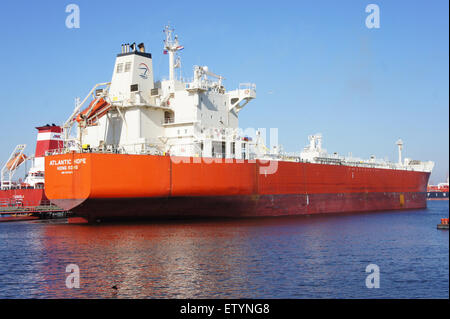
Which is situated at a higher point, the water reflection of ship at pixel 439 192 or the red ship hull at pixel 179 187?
the red ship hull at pixel 179 187

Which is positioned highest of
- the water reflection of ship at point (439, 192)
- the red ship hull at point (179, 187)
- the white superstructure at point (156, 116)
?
the white superstructure at point (156, 116)

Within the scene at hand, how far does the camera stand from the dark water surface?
1034cm

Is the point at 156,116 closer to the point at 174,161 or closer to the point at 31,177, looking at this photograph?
the point at 174,161

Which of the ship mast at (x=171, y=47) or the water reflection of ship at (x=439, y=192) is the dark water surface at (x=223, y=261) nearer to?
the ship mast at (x=171, y=47)

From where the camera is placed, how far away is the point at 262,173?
25.3 metres

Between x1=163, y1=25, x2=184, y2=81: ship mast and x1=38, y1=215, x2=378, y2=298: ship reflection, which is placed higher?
x1=163, y1=25, x2=184, y2=81: ship mast

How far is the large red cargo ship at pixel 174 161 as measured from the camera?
67.5 ft

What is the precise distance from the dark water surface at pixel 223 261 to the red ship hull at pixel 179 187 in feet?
3.87

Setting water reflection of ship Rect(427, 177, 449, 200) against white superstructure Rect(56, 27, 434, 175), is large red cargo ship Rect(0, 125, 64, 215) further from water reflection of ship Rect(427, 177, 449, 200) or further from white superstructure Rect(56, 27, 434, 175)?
water reflection of ship Rect(427, 177, 449, 200)

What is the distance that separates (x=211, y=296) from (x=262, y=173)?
15.7 metres

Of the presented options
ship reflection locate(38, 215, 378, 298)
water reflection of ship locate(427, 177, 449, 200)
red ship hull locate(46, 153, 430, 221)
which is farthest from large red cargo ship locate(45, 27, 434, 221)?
water reflection of ship locate(427, 177, 449, 200)

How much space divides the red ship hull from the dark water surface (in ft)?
3.87

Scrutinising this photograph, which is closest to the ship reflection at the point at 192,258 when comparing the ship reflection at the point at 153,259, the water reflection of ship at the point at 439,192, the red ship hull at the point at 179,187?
the ship reflection at the point at 153,259

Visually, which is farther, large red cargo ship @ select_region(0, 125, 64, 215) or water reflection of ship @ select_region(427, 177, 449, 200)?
water reflection of ship @ select_region(427, 177, 449, 200)
